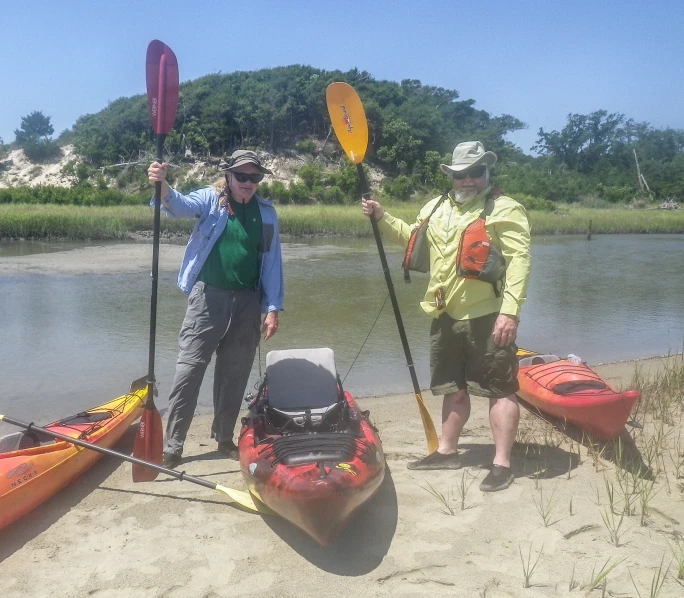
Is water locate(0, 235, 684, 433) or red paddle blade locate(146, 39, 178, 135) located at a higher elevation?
red paddle blade locate(146, 39, 178, 135)

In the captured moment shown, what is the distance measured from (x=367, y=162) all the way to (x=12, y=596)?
5198cm

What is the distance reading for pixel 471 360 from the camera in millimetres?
3414

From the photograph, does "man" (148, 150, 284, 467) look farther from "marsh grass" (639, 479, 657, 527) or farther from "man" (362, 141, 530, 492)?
"marsh grass" (639, 479, 657, 527)

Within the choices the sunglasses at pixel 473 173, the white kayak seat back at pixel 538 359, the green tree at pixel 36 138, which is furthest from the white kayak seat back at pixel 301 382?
the green tree at pixel 36 138

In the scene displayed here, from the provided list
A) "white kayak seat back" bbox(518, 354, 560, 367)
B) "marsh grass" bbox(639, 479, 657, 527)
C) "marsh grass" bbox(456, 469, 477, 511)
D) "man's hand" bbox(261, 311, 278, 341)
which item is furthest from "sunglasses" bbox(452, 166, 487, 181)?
"white kayak seat back" bbox(518, 354, 560, 367)

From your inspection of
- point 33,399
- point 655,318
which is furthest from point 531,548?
point 655,318

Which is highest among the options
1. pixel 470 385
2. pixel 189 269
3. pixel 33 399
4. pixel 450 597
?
pixel 189 269

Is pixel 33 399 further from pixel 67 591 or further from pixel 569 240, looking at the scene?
pixel 569 240

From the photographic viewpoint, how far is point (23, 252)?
16.7 m

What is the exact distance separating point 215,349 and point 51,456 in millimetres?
993

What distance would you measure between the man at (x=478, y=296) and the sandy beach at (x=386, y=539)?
355 mm

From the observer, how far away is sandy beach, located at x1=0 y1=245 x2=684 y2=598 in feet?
8.53

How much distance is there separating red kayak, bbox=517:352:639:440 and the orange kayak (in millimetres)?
2664

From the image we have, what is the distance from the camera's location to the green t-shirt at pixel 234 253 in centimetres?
369
